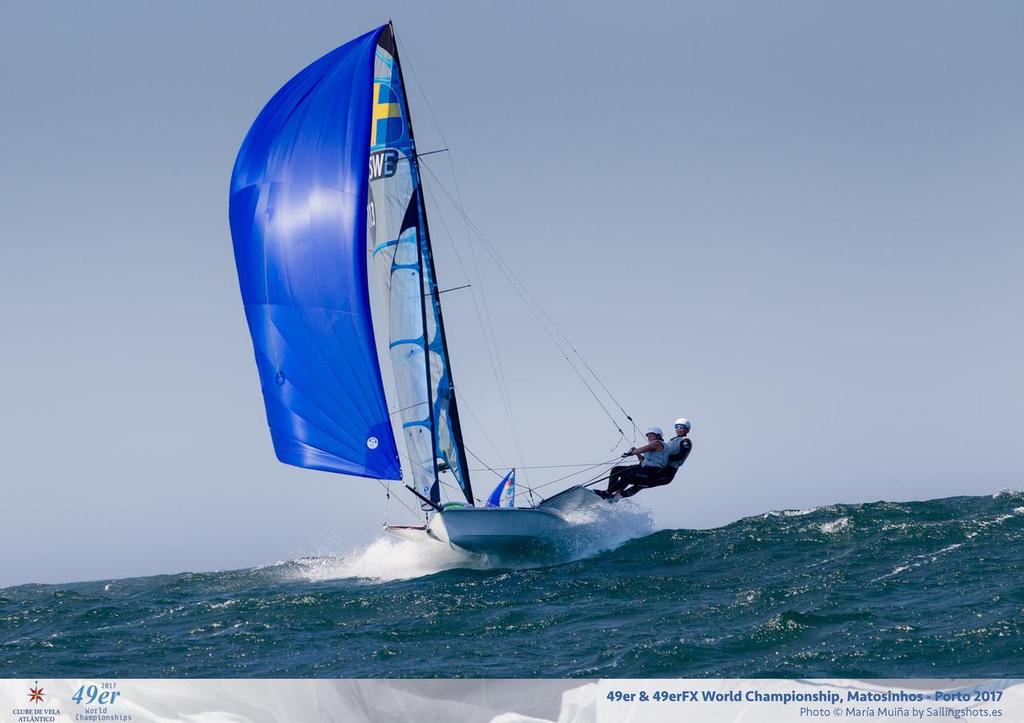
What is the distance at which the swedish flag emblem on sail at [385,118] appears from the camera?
17953mm

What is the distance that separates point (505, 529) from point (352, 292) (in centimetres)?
433

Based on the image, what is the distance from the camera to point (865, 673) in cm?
850

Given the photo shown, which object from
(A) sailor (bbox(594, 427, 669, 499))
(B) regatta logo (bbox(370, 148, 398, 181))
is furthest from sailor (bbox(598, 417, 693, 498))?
(B) regatta logo (bbox(370, 148, 398, 181))

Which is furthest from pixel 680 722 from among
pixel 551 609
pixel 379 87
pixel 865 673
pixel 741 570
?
pixel 379 87

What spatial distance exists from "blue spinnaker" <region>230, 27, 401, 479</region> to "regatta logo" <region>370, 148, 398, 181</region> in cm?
123

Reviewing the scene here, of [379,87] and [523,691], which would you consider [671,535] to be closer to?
[379,87]

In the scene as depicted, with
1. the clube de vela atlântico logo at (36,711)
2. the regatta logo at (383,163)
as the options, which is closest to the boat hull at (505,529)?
the regatta logo at (383,163)

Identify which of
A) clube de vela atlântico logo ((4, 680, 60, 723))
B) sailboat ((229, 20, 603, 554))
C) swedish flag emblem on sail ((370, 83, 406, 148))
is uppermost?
swedish flag emblem on sail ((370, 83, 406, 148))

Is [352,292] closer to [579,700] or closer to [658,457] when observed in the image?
[658,457]

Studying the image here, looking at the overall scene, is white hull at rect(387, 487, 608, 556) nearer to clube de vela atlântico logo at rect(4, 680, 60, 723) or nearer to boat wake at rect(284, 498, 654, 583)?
boat wake at rect(284, 498, 654, 583)

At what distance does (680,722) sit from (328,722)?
198 centimetres

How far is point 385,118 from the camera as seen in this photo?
18.1m

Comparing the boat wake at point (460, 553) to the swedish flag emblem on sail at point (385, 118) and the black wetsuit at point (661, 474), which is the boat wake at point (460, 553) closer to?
the black wetsuit at point (661, 474)

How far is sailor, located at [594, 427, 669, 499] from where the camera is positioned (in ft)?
60.4
